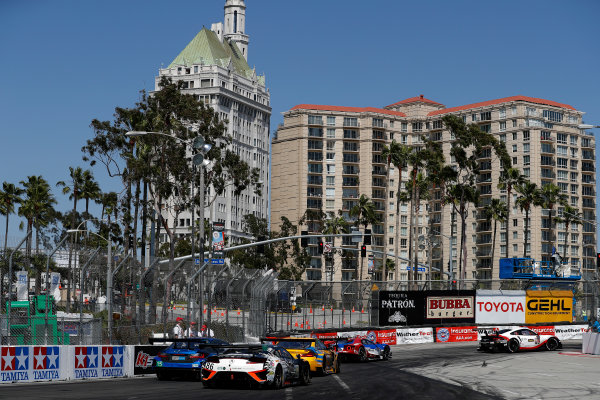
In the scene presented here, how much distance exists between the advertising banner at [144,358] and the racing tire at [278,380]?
7.11 metres

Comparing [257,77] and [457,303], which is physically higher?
[257,77]

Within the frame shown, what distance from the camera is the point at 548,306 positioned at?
190 feet

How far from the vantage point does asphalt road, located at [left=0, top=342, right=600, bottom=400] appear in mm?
20234

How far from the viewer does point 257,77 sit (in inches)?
7382

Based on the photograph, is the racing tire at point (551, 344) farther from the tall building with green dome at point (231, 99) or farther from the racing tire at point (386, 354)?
the tall building with green dome at point (231, 99)

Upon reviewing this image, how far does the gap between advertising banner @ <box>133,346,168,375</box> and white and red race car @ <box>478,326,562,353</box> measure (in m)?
19.0

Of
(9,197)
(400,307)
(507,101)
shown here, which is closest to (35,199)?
(9,197)

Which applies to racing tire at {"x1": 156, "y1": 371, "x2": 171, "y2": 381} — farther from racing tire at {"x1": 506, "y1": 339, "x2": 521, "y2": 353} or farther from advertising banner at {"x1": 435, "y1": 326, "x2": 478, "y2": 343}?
advertising banner at {"x1": 435, "y1": 326, "x2": 478, "y2": 343}

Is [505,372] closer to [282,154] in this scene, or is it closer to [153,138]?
[153,138]

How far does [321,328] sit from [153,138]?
18.0 meters

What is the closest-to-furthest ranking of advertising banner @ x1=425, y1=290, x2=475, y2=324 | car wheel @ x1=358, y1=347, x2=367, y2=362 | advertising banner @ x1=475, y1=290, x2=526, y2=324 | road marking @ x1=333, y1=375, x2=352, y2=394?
1. road marking @ x1=333, y1=375, x2=352, y2=394
2. car wheel @ x1=358, y1=347, x2=367, y2=362
3. advertising banner @ x1=425, y1=290, x2=475, y2=324
4. advertising banner @ x1=475, y1=290, x2=526, y2=324

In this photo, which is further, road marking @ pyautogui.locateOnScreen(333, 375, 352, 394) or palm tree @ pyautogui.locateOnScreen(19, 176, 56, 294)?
palm tree @ pyautogui.locateOnScreen(19, 176, 56, 294)

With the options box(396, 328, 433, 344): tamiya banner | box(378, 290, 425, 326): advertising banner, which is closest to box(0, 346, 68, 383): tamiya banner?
box(378, 290, 425, 326): advertising banner

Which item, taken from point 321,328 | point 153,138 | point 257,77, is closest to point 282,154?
point 257,77
